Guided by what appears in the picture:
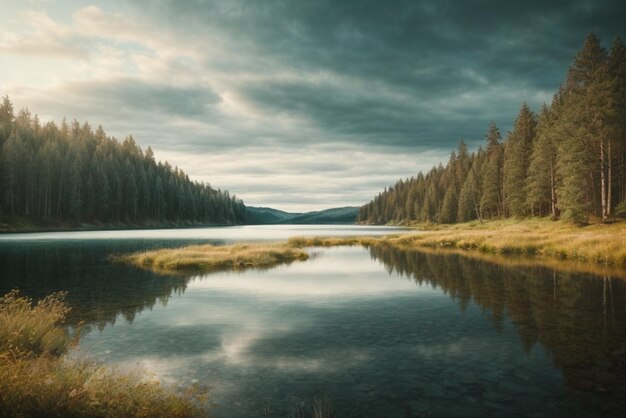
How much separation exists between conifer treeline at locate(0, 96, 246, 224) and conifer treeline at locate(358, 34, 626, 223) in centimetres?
9758

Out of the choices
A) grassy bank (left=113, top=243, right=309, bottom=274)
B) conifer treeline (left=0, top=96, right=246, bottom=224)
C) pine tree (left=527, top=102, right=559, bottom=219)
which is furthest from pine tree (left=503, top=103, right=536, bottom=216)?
conifer treeline (left=0, top=96, right=246, bottom=224)

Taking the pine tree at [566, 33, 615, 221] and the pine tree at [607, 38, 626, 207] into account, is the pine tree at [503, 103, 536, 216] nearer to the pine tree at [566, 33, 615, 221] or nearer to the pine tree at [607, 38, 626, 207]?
the pine tree at [566, 33, 615, 221]

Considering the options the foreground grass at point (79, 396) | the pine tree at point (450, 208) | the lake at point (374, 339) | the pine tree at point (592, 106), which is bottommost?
the lake at point (374, 339)

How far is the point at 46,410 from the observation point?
6289 millimetres

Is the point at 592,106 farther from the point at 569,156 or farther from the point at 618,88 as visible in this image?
the point at 569,156

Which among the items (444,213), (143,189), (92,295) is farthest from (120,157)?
(92,295)

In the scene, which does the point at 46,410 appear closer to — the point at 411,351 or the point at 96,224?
the point at 411,351

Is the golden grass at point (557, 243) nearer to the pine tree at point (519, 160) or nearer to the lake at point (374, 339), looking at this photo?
the lake at point (374, 339)

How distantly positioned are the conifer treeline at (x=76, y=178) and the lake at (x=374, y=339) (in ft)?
276

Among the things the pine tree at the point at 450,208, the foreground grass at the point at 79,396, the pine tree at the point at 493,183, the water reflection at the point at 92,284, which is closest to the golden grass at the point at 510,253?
the water reflection at the point at 92,284

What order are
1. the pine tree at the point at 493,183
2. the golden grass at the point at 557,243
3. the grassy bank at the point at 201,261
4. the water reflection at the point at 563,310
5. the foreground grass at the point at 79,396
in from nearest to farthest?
the foreground grass at the point at 79,396 → the water reflection at the point at 563,310 → the golden grass at the point at 557,243 → the grassy bank at the point at 201,261 → the pine tree at the point at 493,183

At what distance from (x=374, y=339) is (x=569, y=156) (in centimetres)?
4511

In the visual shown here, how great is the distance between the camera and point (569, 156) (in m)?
46.1

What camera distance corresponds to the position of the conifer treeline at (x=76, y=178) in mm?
92438
